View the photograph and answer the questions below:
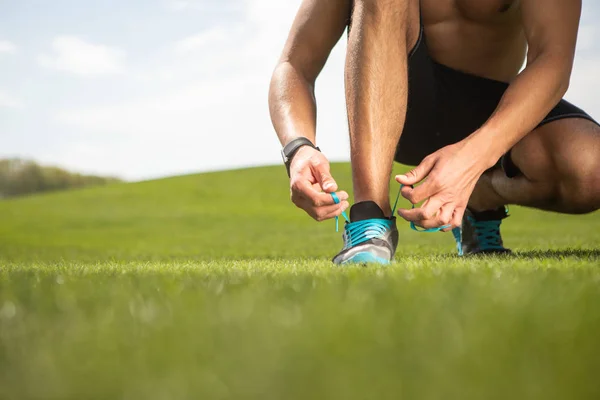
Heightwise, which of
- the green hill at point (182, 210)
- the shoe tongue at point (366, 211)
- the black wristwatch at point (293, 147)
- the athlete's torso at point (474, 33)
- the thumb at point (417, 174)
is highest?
the athlete's torso at point (474, 33)

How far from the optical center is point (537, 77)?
2057 mm

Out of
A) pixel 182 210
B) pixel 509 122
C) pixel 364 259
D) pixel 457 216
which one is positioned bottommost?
pixel 182 210

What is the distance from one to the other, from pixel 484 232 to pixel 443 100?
27.7 inches

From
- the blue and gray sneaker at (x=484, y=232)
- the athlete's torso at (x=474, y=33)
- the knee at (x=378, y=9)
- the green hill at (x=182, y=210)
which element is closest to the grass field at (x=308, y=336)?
the knee at (x=378, y=9)

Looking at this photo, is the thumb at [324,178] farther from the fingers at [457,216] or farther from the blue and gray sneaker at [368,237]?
the fingers at [457,216]

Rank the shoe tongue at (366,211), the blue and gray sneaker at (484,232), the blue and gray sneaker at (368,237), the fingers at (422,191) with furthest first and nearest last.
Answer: the blue and gray sneaker at (484,232) < the shoe tongue at (366,211) < the blue and gray sneaker at (368,237) < the fingers at (422,191)

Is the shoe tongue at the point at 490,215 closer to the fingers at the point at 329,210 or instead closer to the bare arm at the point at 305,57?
the bare arm at the point at 305,57

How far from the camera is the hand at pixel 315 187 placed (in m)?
1.86

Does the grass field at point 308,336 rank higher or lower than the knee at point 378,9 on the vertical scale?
lower

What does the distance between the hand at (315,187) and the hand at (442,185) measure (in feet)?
0.72

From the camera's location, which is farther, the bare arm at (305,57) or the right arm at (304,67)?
the bare arm at (305,57)

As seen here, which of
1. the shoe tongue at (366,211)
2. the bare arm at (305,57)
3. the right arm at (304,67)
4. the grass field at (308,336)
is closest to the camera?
the grass field at (308,336)

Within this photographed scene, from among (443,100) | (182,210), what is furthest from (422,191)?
(182,210)

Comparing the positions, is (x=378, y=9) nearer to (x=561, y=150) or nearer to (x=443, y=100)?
(x=443, y=100)
